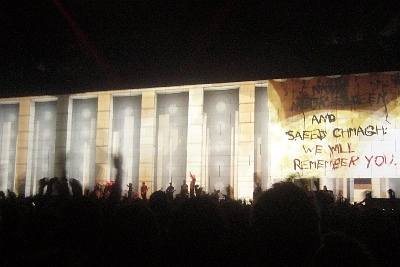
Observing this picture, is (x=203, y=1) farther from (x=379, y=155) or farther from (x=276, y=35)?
(x=379, y=155)

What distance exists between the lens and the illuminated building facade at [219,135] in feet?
39.0

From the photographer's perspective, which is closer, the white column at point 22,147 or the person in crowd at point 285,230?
the person in crowd at point 285,230

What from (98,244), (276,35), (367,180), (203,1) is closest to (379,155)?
(367,180)

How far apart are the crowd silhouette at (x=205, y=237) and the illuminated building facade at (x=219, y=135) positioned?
9.41 meters

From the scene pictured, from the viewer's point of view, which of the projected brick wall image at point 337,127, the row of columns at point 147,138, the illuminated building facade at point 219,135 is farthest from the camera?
the row of columns at point 147,138

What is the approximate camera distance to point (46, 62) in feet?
41.3

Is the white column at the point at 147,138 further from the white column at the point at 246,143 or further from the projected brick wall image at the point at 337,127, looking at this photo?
the projected brick wall image at the point at 337,127

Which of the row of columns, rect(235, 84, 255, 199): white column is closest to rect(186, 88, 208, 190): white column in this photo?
the row of columns

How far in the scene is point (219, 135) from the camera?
14.6 metres

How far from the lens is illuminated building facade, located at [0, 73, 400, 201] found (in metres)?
11.9

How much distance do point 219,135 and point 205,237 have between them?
12508 millimetres

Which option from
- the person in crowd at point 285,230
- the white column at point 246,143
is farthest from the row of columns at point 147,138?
the person in crowd at point 285,230

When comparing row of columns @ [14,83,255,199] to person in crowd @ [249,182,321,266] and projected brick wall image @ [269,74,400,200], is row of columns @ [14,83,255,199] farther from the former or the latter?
person in crowd @ [249,182,321,266]

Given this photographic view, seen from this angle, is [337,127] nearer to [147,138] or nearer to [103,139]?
[147,138]
